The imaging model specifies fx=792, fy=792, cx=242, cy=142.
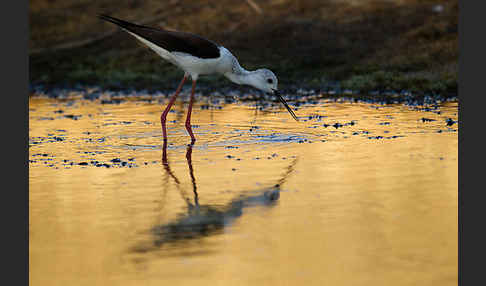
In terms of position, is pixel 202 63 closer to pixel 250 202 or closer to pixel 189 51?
pixel 189 51

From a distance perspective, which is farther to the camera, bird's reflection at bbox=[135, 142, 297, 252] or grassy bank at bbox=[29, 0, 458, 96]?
grassy bank at bbox=[29, 0, 458, 96]

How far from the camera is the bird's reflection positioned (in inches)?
227

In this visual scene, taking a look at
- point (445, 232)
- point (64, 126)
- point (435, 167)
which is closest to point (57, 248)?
point (445, 232)

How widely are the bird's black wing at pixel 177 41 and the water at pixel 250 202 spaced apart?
1098 millimetres

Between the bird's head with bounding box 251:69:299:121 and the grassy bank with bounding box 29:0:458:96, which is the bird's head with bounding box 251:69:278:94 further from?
the grassy bank with bounding box 29:0:458:96

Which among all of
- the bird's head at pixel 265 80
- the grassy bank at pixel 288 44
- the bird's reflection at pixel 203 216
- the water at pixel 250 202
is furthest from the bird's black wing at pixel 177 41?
the grassy bank at pixel 288 44

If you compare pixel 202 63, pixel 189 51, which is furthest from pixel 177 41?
pixel 202 63

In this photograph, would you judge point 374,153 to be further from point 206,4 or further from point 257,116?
point 206,4

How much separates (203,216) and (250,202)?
54 centimetres

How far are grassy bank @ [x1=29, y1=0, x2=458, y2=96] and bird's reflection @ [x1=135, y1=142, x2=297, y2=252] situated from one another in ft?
23.8

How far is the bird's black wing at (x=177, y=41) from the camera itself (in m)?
9.98

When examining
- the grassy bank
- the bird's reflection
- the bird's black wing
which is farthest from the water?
the grassy bank

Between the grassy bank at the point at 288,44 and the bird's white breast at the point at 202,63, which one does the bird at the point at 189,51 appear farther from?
the grassy bank at the point at 288,44

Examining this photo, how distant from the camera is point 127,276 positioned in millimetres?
4879
